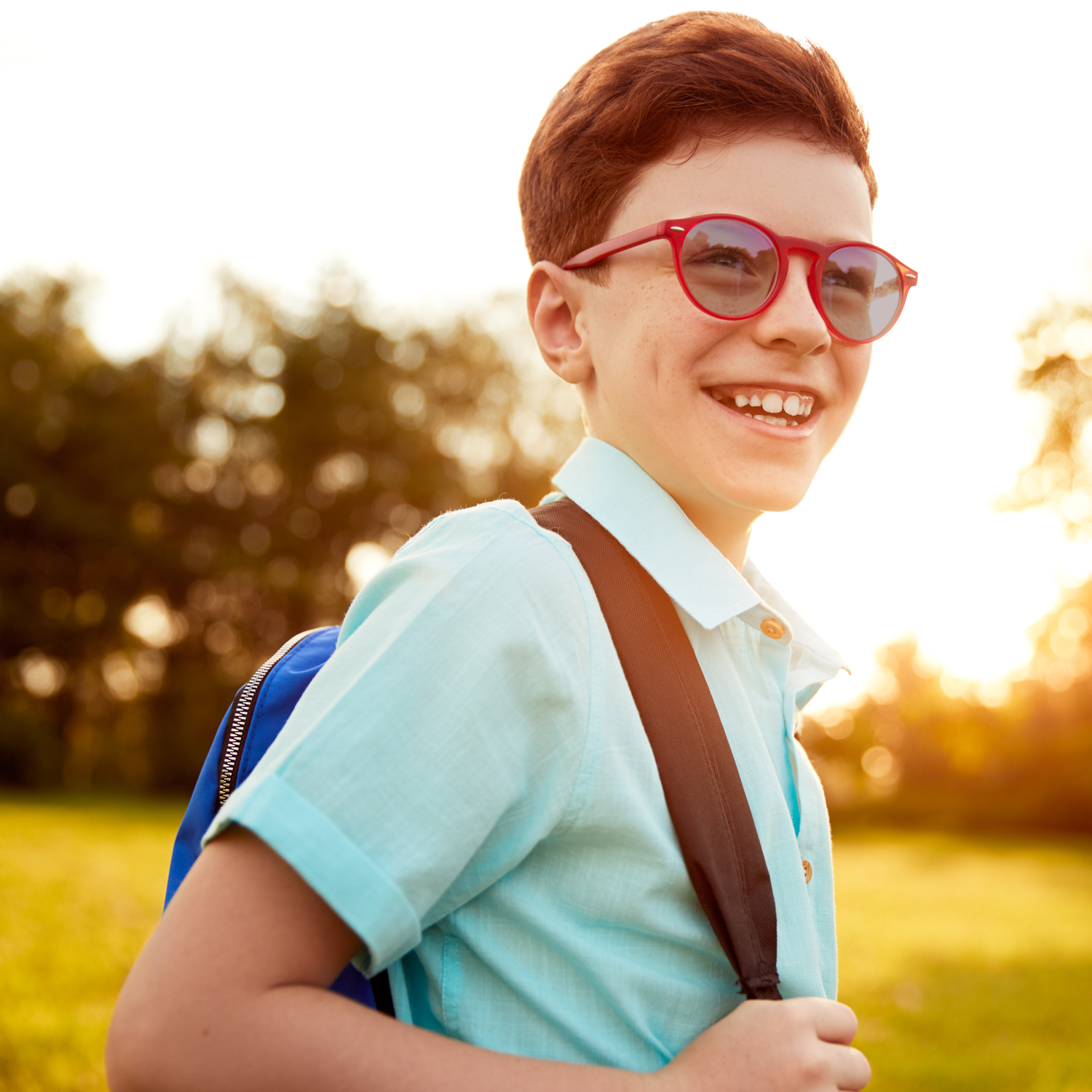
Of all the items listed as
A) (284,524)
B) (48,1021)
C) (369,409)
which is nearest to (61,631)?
(284,524)

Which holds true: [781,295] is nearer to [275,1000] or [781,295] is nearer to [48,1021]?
[275,1000]

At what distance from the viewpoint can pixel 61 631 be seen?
25.3 metres

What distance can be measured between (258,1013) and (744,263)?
121cm

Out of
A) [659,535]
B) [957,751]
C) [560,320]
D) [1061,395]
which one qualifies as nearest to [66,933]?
[560,320]

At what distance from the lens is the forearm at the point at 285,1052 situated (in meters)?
1.00

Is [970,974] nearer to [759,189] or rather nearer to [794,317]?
[794,317]

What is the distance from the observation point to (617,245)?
1.58 metres

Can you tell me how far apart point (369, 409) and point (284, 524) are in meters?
4.02

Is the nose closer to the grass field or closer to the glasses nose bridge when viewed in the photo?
the glasses nose bridge

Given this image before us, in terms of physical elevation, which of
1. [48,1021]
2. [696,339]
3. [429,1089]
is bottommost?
[48,1021]

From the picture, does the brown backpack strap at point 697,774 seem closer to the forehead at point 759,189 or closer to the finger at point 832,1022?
the finger at point 832,1022

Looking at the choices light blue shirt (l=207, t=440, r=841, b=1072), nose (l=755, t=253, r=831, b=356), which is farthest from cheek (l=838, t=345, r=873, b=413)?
light blue shirt (l=207, t=440, r=841, b=1072)

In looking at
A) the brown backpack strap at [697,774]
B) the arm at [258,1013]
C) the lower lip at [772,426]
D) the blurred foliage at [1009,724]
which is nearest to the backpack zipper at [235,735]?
the arm at [258,1013]

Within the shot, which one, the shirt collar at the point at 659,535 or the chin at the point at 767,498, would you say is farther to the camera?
the chin at the point at 767,498
